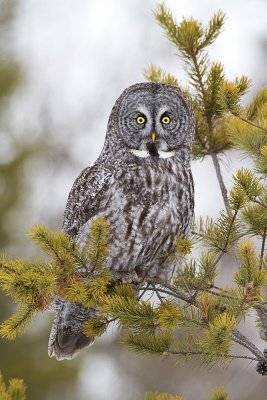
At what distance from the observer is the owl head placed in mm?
3584

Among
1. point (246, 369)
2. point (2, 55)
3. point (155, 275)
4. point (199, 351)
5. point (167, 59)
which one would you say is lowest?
point (199, 351)

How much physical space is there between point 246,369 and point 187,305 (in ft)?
21.3

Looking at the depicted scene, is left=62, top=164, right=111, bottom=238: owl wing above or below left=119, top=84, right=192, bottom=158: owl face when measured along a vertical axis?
below

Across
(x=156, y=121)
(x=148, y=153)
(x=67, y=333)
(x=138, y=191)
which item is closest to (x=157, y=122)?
(x=156, y=121)

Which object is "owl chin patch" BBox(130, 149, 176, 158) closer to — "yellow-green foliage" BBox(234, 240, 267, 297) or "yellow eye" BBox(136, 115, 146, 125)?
"yellow eye" BBox(136, 115, 146, 125)

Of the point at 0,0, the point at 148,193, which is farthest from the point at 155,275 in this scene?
the point at 0,0

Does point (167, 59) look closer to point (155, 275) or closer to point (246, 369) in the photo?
point (246, 369)

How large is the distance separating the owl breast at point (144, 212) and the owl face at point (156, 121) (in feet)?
0.38

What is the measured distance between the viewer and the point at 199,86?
3.50 metres

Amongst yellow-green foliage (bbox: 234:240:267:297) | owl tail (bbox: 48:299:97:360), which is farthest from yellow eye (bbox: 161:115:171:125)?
yellow-green foliage (bbox: 234:240:267:297)

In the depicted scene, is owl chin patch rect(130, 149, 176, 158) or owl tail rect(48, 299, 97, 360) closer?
owl chin patch rect(130, 149, 176, 158)

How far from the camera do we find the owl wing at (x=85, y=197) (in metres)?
3.47

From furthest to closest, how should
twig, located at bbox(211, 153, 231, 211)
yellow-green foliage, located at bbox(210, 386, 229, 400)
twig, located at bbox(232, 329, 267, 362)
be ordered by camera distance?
twig, located at bbox(211, 153, 231, 211) → yellow-green foliage, located at bbox(210, 386, 229, 400) → twig, located at bbox(232, 329, 267, 362)

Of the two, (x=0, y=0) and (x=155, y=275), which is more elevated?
(x=0, y=0)
